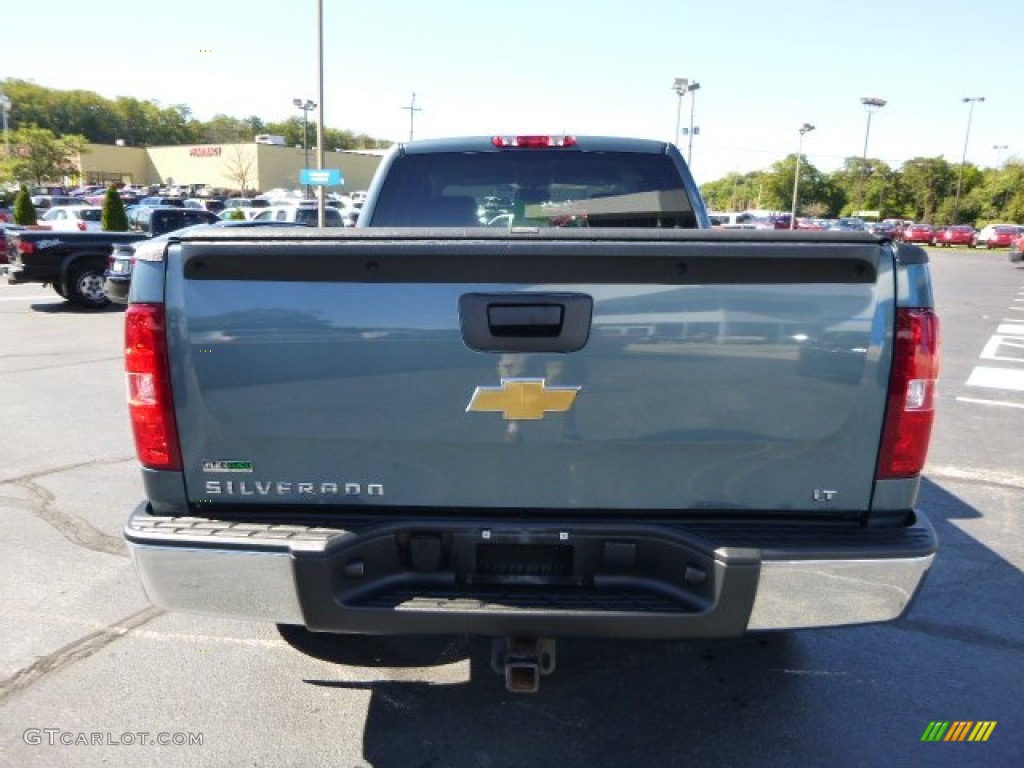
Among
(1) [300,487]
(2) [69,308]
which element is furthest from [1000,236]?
(1) [300,487]

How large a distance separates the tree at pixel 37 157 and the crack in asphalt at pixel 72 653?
77.6 metres

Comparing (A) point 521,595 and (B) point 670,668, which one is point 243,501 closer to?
(A) point 521,595

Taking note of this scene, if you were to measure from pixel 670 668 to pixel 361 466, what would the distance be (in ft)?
Result: 5.71

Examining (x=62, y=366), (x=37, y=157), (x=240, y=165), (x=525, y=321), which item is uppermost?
(x=240, y=165)

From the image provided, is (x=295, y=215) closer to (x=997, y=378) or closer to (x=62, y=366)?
(x=62, y=366)

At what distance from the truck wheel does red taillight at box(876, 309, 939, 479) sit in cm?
1471

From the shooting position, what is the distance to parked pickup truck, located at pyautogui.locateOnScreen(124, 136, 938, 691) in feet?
7.41

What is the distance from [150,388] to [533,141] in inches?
98.4

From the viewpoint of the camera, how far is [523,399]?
90.0 inches

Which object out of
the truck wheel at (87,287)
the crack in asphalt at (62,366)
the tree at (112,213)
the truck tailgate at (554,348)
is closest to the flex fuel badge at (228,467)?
the truck tailgate at (554,348)

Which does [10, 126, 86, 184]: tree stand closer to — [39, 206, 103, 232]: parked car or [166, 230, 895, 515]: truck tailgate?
[39, 206, 103, 232]: parked car

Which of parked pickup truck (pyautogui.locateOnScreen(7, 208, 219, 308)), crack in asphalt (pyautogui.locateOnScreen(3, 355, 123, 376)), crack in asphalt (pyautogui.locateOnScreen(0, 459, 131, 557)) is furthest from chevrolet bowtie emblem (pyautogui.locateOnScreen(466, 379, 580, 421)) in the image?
parked pickup truck (pyautogui.locateOnScreen(7, 208, 219, 308))

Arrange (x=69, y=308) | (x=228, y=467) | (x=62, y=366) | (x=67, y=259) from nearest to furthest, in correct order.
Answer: (x=228, y=467) → (x=62, y=366) → (x=67, y=259) → (x=69, y=308)

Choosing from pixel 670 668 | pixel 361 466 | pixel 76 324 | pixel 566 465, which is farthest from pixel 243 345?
pixel 76 324
